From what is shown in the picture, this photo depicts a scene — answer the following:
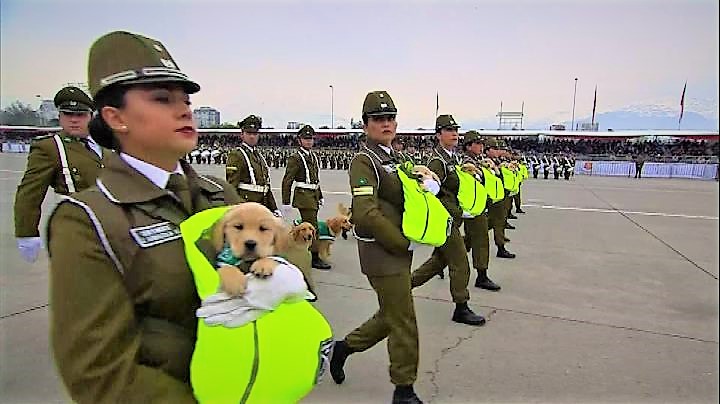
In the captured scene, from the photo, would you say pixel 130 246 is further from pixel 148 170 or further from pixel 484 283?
pixel 484 283

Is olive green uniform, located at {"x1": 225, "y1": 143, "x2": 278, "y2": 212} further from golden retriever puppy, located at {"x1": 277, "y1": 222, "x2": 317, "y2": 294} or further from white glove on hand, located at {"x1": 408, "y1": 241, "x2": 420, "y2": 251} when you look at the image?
golden retriever puppy, located at {"x1": 277, "y1": 222, "x2": 317, "y2": 294}

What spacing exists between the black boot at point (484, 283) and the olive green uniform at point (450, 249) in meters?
1.23

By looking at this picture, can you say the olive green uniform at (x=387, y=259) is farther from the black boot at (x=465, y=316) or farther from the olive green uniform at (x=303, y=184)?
the olive green uniform at (x=303, y=184)

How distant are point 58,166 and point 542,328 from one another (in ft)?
14.1

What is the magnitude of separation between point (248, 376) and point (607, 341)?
415 centimetres

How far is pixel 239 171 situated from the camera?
6891 millimetres

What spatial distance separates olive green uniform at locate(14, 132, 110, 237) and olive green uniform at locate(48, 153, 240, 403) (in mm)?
3027

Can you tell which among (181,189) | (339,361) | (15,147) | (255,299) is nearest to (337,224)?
(181,189)

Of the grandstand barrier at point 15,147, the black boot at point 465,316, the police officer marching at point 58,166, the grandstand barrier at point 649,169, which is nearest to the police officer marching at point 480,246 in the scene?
the black boot at point 465,316

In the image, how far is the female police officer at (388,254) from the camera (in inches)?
130

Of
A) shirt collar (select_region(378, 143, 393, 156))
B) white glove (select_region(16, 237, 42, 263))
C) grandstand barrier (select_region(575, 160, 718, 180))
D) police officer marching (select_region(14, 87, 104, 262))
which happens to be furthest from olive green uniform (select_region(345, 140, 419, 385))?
grandstand barrier (select_region(575, 160, 718, 180))

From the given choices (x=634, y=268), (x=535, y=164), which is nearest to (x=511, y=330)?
(x=634, y=268)

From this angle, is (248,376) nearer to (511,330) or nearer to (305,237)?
(305,237)

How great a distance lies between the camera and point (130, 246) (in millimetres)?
1260
